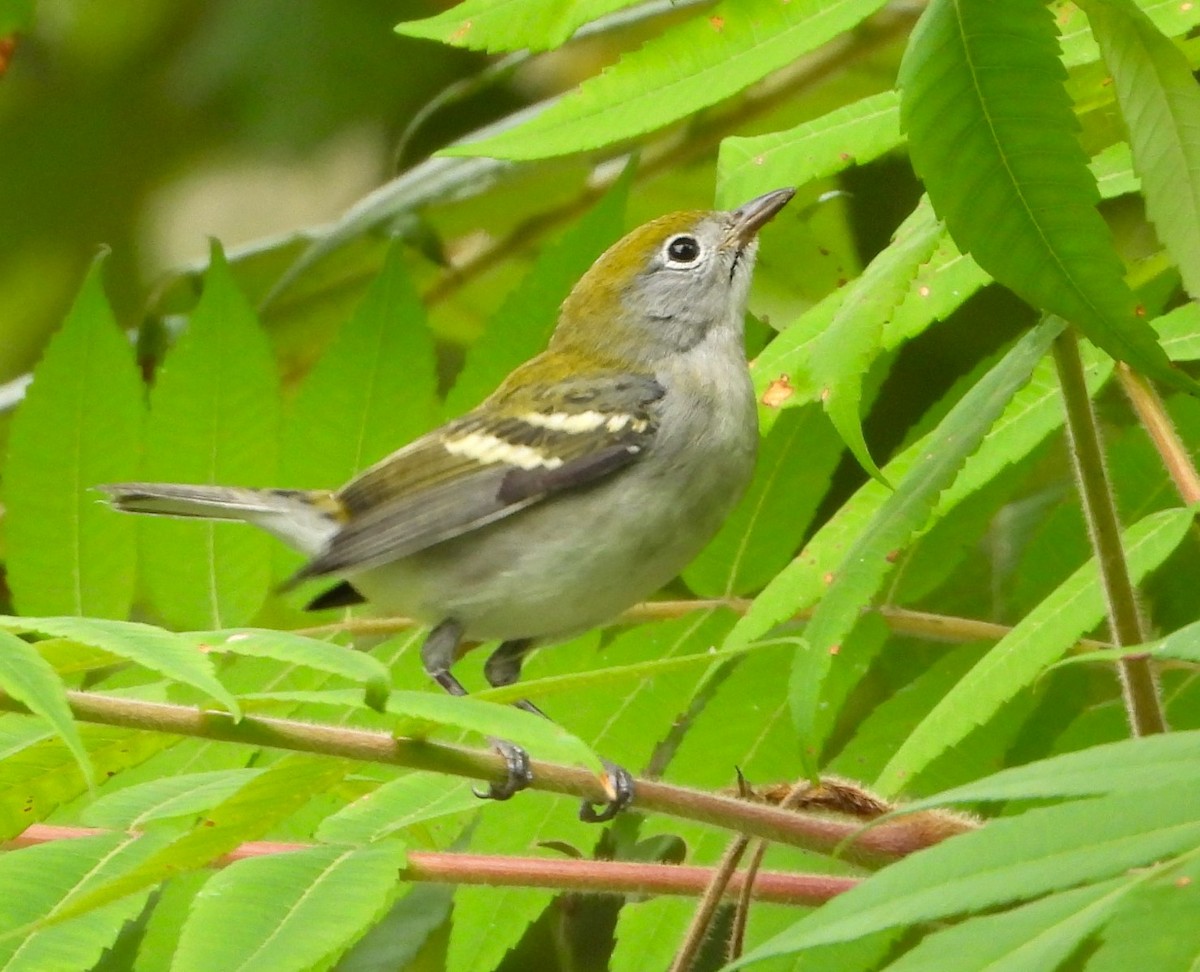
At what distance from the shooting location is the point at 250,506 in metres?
2.55

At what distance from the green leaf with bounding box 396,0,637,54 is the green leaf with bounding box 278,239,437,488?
0.67 metres

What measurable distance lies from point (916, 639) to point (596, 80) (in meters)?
1.16

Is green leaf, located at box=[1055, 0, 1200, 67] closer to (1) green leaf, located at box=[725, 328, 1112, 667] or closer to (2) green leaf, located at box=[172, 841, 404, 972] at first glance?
(1) green leaf, located at box=[725, 328, 1112, 667]

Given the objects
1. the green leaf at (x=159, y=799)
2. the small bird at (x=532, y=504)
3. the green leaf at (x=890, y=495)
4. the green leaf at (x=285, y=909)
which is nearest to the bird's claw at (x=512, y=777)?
the green leaf at (x=285, y=909)

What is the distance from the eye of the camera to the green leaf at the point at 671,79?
183cm

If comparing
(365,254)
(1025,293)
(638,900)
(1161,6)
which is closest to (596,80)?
(1161,6)

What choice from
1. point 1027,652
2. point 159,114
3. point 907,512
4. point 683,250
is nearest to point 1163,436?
point 1027,652

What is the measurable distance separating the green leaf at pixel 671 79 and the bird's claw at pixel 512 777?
2.27 feet

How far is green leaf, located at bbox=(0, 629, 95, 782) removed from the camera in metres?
1.08

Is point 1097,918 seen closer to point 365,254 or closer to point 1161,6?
point 1161,6

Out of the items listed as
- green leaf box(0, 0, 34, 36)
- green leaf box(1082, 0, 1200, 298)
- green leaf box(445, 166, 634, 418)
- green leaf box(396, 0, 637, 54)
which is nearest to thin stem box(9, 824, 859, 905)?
green leaf box(1082, 0, 1200, 298)

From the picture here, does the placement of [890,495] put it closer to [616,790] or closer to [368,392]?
[616,790]

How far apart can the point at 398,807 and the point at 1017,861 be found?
769 millimetres

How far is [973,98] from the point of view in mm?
1272
